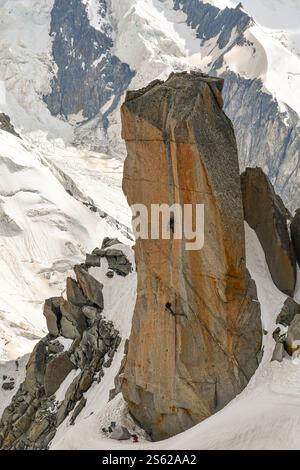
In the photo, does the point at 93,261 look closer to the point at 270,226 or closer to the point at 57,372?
the point at 57,372

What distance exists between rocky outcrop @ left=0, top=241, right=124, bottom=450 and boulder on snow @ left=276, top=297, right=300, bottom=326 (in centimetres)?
1404

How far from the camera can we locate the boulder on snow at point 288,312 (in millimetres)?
26469

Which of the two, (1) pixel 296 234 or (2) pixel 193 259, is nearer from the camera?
(2) pixel 193 259

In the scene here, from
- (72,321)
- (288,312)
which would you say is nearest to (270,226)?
(288,312)

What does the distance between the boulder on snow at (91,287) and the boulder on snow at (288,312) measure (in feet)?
62.7

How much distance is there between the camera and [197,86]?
25.0m

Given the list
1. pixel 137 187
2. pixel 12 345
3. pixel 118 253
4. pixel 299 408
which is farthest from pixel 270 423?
pixel 12 345

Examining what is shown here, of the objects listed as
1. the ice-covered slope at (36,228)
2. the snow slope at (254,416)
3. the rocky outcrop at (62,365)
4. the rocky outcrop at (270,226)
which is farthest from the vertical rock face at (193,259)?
the ice-covered slope at (36,228)

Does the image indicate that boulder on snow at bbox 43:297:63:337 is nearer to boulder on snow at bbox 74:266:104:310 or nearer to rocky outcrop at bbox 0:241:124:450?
rocky outcrop at bbox 0:241:124:450

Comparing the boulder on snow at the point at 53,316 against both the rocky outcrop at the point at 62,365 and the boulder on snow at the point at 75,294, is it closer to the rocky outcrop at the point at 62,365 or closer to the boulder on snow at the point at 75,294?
the rocky outcrop at the point at 62,365

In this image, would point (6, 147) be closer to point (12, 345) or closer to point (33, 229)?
point (33, 229)

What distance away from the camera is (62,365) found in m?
42.7

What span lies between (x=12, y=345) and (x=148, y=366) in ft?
175

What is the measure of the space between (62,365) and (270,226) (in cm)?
1911
